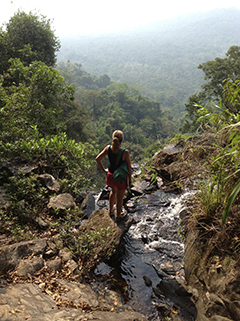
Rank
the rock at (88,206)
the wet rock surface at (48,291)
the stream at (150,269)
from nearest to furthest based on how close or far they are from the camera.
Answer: the wet rock surface at (48,291), the stream at (150,269), the rock at (88,206)

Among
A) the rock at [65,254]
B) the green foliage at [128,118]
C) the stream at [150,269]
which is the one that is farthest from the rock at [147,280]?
the green foliage at [128,118]

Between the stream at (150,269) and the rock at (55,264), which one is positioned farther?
the stream at (150,269)

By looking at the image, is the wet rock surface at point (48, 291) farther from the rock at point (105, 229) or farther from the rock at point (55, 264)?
the rock at point (105, 229)

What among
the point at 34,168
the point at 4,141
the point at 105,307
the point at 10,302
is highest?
the point at 4,141

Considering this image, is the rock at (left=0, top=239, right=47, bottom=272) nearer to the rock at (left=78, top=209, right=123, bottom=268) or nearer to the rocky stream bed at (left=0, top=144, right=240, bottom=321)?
the rocky stream bed at (left=0, top=144, right=240, bottom=321)

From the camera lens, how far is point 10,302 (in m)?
2.40

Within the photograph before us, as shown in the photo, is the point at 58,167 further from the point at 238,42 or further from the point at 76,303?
the point at 238,42

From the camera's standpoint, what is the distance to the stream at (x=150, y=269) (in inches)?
137

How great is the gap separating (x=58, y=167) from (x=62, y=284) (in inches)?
167

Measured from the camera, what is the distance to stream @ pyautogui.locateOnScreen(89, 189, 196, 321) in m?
3.49

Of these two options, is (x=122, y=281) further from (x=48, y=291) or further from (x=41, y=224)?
(x=41, y=224)

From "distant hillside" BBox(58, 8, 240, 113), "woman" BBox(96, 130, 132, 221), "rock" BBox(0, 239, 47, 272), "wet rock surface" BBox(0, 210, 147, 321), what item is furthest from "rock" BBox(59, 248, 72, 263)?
"distant hillside" BBox(58, 8, 240, 113)

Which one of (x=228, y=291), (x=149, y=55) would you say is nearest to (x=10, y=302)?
(x=228, y=291)

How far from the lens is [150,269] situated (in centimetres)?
436
